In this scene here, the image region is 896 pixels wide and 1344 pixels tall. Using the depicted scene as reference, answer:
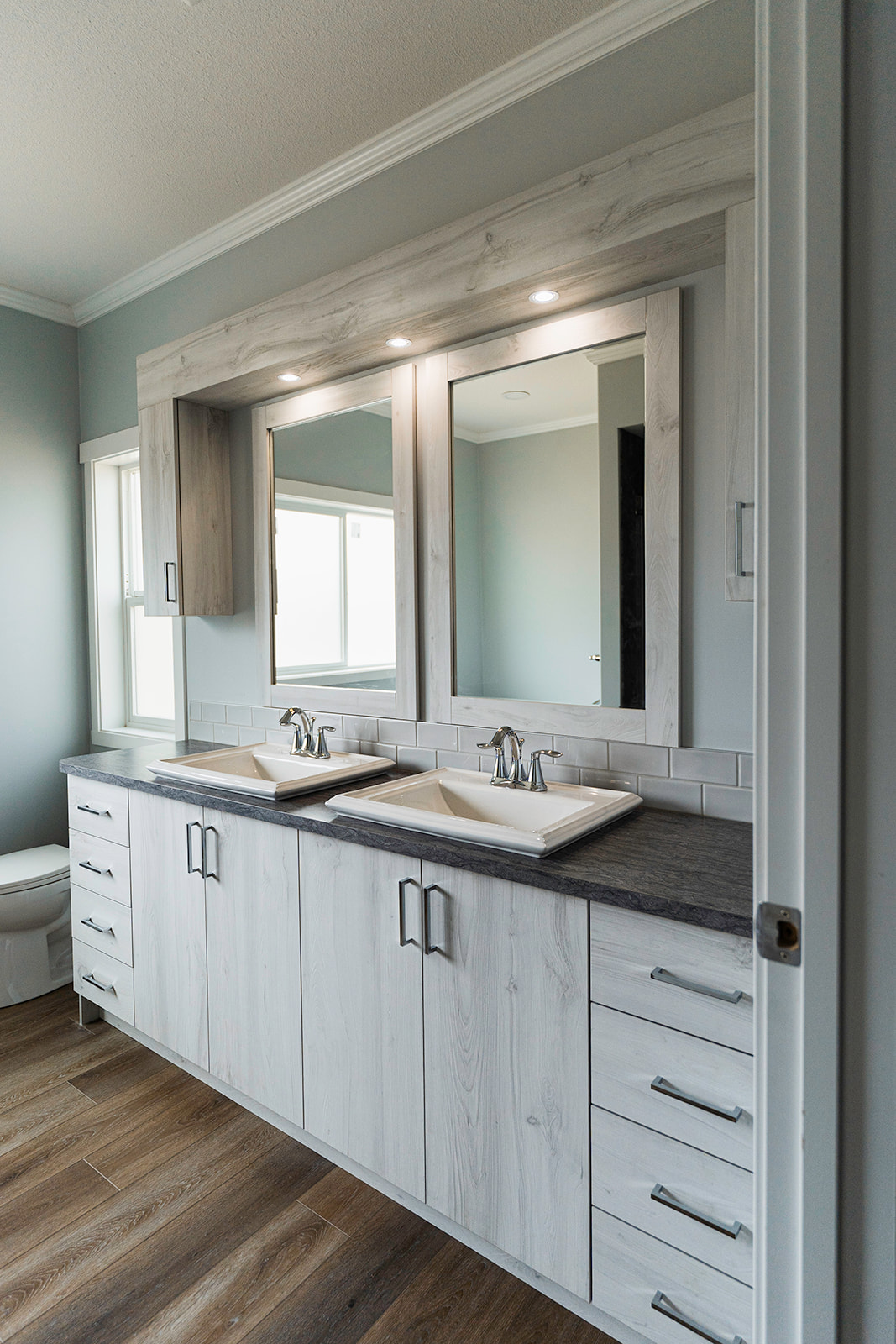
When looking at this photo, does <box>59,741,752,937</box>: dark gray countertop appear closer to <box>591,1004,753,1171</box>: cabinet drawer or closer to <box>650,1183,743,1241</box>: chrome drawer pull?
<box>591,1004,753,1171</box>: cabinet drawer

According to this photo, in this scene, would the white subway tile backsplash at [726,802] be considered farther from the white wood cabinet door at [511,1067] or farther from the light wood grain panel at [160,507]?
the light wood grain panel at [160,507]

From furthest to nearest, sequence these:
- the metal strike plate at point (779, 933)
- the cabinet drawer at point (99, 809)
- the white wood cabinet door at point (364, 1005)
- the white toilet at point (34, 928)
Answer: the white toilet at point (34, 928)
the cabinet drawer at point (99, 809)
the white wood cabinet door at point (364, 1005)
the metal strike plate at point (779, 933)

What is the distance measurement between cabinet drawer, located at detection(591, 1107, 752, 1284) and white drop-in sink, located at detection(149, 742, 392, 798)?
1.05m

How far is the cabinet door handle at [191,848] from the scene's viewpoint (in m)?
2.08

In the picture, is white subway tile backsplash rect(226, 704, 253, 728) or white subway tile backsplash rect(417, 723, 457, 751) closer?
white subway tile backsplash rect(417, 723, 457, 751)

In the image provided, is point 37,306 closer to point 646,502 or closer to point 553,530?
point 553,530

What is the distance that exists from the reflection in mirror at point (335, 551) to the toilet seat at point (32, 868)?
1.14 metres

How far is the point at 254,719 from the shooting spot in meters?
2.78

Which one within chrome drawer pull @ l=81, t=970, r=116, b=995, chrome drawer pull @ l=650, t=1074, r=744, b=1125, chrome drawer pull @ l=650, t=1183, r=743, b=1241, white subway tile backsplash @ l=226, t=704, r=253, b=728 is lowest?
chrome drawer pull @ l=81, t=970, r=116, b=995

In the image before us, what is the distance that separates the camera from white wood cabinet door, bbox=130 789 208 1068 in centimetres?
213

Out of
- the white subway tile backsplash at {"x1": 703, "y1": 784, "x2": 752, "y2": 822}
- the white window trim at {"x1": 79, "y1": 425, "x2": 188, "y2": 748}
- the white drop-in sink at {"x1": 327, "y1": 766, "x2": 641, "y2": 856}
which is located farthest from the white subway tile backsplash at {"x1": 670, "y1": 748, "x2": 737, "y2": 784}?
the white window trim at {"x1": 79, "y1": 425, "x2": 188, "y2": 748}

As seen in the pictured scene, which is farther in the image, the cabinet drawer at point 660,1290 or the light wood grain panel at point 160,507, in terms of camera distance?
the light wood grain panel at point 160,507

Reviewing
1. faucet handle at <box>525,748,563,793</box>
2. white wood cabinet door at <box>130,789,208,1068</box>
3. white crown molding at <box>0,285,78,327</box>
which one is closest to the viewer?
faucet handle at <box>525,748,563,793</box>

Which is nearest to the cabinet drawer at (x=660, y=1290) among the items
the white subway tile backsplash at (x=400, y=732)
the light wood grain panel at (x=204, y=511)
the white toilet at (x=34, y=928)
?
the white subway tile backsplash at (x=400, y=732)
